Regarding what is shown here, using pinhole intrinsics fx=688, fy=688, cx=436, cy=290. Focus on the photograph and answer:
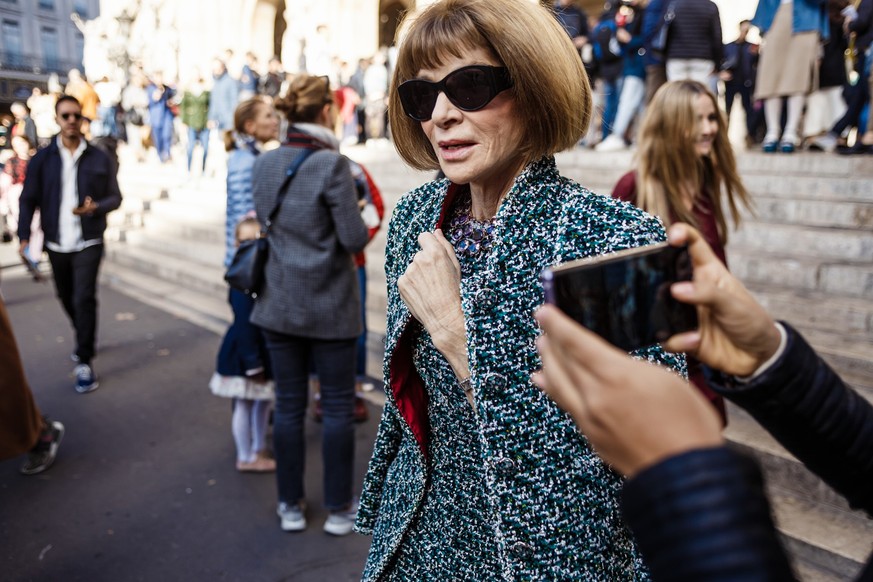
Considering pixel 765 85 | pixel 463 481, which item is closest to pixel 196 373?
pixel 463 481

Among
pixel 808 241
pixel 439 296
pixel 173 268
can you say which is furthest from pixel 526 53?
pixel 173 268

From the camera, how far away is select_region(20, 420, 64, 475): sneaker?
13.6 ft

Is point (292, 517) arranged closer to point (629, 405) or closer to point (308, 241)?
point (308, 241)

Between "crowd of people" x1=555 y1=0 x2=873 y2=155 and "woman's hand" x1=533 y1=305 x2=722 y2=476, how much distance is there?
6.30 meters

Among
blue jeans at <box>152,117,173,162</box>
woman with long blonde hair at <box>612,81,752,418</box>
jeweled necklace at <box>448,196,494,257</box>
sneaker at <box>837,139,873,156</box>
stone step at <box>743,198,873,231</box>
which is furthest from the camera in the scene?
blue jeans at <box>152,117,173,162</box>

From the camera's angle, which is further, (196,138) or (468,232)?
(196,138)

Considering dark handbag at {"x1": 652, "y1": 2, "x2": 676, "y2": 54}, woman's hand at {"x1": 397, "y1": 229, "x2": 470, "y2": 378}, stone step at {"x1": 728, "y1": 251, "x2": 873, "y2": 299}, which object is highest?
dark handbag at {"x1": 652, "y1": 2, "x2": 676, "y2": 54}

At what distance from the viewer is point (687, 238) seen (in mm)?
830

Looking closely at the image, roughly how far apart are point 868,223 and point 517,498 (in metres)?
5.01

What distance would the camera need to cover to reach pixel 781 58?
7.17 metres

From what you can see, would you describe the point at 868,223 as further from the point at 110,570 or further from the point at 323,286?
the point at 110,570

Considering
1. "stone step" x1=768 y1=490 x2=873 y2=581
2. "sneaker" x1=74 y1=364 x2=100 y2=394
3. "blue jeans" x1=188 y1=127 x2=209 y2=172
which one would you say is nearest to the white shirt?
"sneaker" x1=74 y1=364 x2=100 y2=394

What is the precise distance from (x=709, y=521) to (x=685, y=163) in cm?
269

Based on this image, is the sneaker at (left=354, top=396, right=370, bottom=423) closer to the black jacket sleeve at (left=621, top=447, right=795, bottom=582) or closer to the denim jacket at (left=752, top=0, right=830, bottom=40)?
the black jacket sleeve at (left=621, top=447, right=795, bottom=582)
